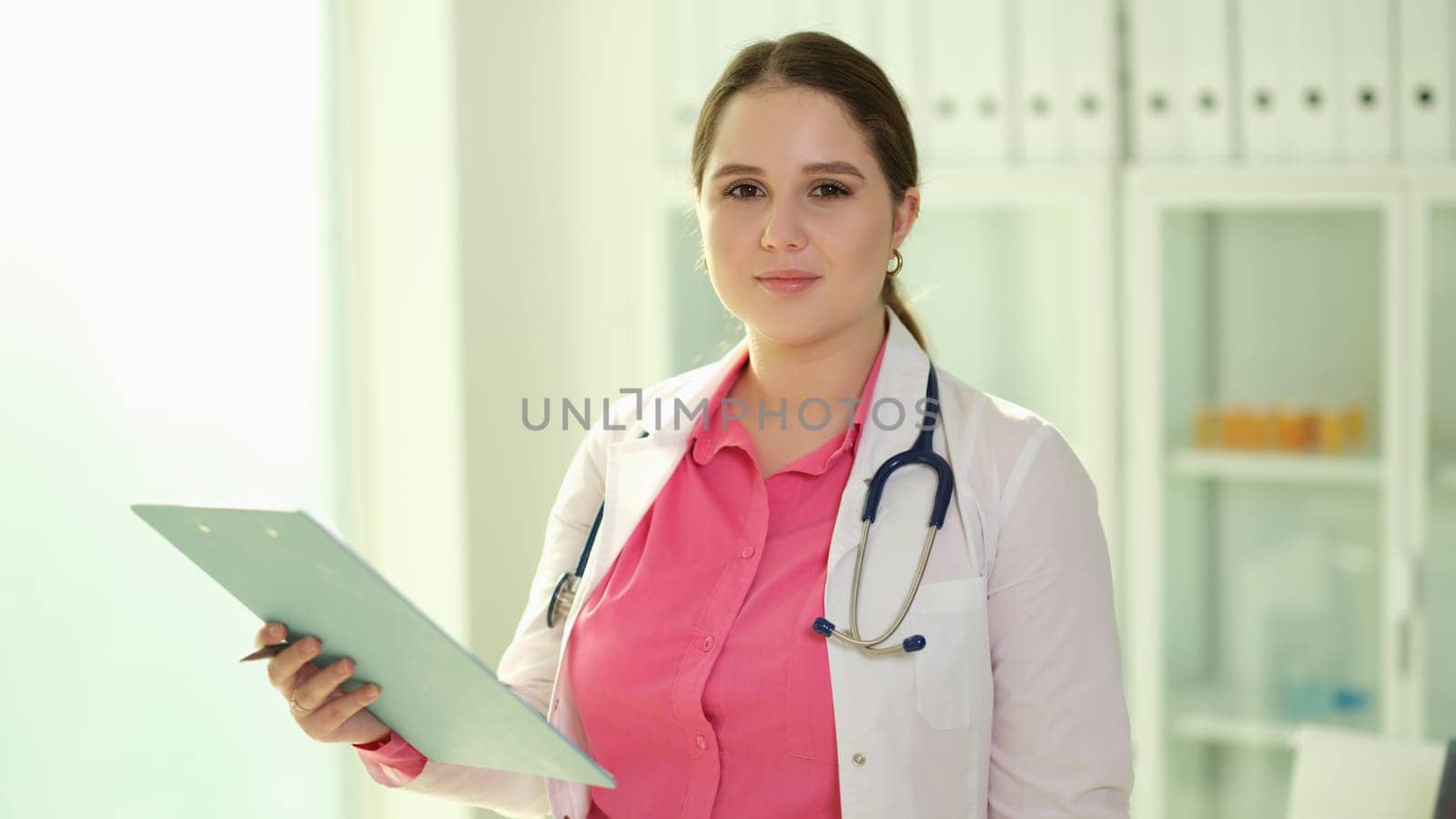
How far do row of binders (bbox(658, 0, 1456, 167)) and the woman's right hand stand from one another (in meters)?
1.56

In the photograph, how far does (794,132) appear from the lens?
137cm

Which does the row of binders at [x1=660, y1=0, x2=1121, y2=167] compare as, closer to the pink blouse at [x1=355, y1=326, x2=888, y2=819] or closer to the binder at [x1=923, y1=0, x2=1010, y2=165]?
the binder at [x1=923, y1=0, x2=1010, y2=165]

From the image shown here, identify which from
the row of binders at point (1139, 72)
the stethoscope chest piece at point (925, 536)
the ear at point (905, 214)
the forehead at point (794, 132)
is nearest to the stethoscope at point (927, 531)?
the stethoscope chest piece at point (925, 536)

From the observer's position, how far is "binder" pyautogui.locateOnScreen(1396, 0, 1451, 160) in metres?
2.39

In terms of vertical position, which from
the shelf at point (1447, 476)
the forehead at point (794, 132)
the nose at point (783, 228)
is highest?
the forehead at point (794, 132)

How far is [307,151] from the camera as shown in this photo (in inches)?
92.9

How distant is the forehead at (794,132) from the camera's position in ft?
4.48

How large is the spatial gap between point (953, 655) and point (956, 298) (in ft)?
5.21

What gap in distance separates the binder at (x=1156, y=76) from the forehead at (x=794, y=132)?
1.33 m

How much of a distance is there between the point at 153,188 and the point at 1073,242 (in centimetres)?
163

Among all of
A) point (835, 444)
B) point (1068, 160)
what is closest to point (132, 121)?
point (835, 444)

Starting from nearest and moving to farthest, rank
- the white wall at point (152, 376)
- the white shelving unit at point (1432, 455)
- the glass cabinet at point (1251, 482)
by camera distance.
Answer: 1. the white wall at point (152, 376)
2. the white shelving unit at point (1432, 455)
3. the glass cabinet at point (1251, 482)

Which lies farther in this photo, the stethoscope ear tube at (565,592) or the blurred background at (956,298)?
the blurred background at (956,298)

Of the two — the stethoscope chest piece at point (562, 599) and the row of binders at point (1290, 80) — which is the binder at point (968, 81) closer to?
the row of binders at point (1290, 80)
